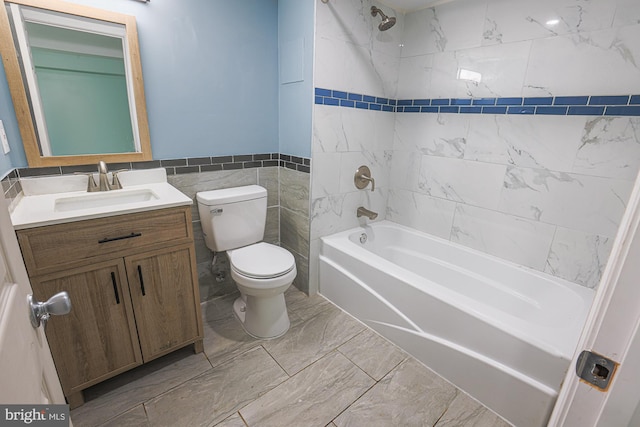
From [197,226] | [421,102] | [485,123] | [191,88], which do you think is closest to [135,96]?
[191,88]

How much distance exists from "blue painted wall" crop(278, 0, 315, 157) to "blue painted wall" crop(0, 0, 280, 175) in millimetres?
57

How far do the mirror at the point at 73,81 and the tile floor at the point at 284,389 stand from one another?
3.92 ft

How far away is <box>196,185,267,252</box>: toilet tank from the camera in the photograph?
1876 millimetres

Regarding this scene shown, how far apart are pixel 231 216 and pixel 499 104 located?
1818 mm

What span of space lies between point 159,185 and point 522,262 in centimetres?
231

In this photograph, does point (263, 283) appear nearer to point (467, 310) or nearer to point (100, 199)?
point (100, 199)

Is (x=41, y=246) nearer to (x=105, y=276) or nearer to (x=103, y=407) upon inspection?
(x=105, y=276)

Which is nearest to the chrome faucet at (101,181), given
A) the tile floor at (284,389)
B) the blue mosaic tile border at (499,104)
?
the tile floor at (284,389)

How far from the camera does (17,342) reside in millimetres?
487

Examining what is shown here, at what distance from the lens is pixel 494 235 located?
79.9 inches

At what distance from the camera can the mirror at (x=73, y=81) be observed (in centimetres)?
138

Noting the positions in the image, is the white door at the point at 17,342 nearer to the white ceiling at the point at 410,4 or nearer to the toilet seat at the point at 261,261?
the toilet seat at the point at 261,261

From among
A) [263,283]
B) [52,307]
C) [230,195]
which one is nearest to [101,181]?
[230,195]

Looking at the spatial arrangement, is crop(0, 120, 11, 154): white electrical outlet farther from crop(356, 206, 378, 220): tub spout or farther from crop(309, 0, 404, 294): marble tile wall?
crop(356, 206, 378, 220): tub spout
